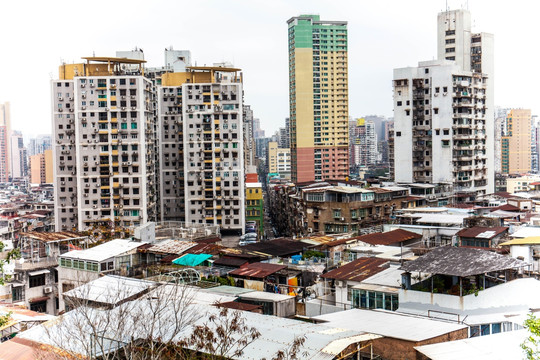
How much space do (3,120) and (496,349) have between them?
178 metres

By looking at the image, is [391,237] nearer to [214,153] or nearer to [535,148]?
[214,153]

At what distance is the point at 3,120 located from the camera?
167875 millimetres

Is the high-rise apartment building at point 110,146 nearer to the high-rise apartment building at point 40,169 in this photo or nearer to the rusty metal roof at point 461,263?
the rusty metal roof at point 461,263

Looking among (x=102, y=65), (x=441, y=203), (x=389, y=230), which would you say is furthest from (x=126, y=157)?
(x=389, y=230)

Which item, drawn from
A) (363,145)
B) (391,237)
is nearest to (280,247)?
(391,237)

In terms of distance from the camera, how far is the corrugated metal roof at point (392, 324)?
10992mm

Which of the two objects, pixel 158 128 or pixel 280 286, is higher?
pixel 158 128

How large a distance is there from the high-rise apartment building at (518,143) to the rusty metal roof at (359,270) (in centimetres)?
10798

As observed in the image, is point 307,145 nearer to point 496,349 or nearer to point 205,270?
point 205,270

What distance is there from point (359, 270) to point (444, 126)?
36133 mm

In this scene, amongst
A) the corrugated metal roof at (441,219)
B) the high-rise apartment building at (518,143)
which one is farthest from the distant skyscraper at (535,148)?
the corrugated metal roof at (441,219)

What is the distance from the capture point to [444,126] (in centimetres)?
5081

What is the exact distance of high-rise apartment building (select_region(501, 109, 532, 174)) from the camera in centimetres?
11700

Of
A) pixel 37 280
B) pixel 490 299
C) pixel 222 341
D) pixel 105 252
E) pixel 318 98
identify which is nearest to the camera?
pixel 222 341
